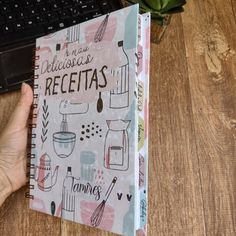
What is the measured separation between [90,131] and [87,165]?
4 centimetres

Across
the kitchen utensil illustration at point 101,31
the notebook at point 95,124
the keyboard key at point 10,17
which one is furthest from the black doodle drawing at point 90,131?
the keyboard key at point 10,17

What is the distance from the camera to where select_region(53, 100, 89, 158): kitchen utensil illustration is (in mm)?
508

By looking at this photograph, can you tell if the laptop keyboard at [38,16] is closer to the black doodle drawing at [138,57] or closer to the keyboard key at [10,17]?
the keyboard key at [10,17]

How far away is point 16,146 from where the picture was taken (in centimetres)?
60

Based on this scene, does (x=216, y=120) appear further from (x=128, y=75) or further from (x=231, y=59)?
(x=128, y=75)

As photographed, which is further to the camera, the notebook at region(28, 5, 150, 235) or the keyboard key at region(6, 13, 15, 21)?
the keyboard key at region(6, 13, 15, 21)

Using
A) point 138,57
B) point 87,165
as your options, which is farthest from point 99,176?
point 138,57

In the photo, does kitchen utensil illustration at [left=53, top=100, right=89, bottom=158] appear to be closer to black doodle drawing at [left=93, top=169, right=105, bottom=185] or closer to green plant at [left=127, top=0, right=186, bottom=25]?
black doodle drawing at [left=93, top=169, right=105, bottom=185]

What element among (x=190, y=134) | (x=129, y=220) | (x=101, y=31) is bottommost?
(x=129, y=220)

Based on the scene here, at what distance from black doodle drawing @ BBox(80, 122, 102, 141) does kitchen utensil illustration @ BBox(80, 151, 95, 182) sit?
2 cm

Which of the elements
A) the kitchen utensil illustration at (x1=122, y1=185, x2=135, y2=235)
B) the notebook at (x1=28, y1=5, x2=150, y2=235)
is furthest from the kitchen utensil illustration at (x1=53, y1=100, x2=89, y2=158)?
the kitchen utensil illustration at (x1=122, y1=185, x2=135, y2=235)

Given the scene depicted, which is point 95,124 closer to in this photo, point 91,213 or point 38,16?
point 91,213

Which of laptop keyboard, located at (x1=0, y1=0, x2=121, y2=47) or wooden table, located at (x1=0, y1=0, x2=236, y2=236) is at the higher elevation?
laptop keyboard, located at (x1=0, y1=0, x2=121, y2=47)

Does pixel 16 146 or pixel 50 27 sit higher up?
pixel 50 27
